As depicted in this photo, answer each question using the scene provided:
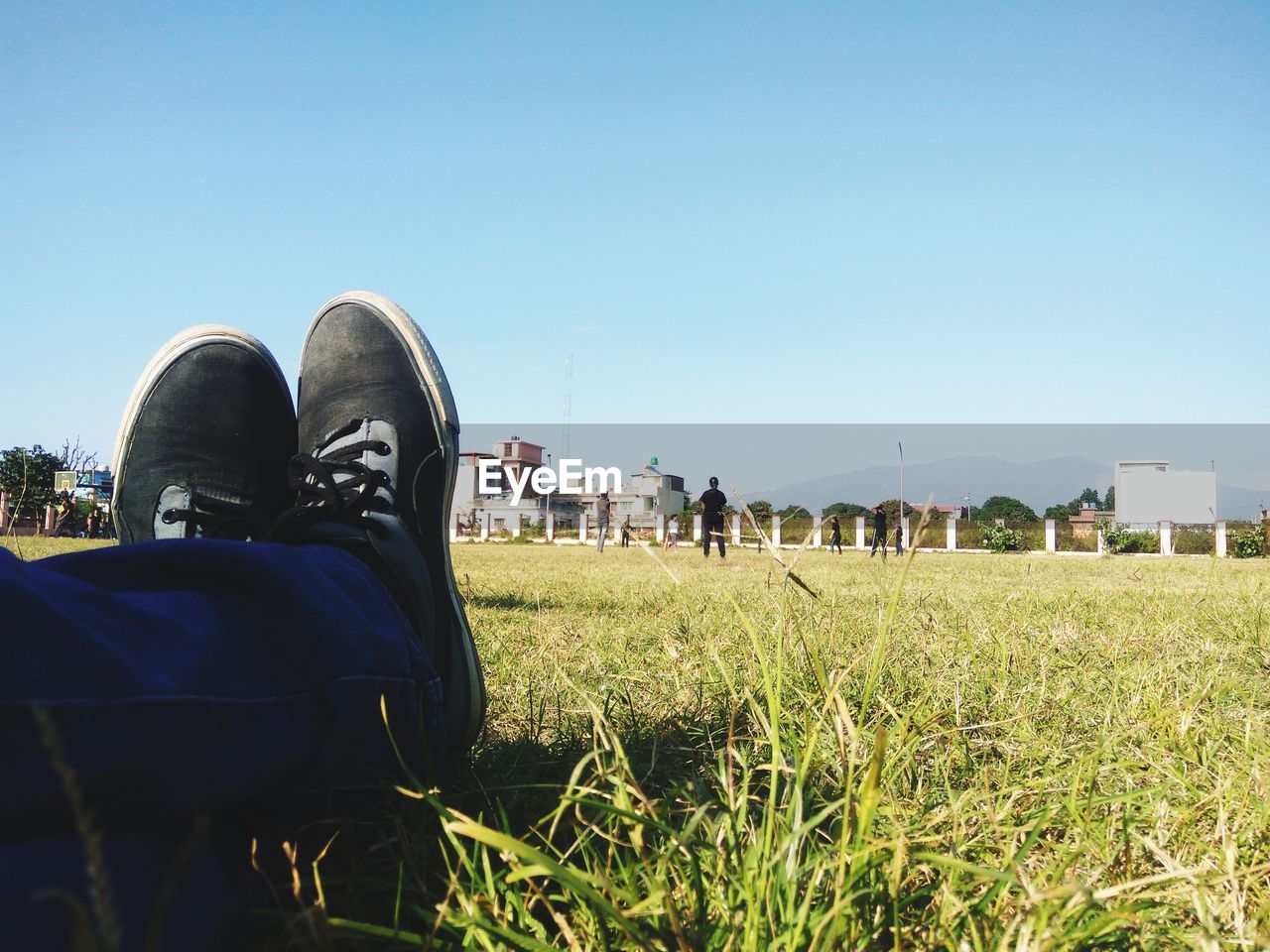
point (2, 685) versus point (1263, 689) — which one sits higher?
point (2, 685)

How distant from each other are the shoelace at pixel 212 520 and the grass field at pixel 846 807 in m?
0.61

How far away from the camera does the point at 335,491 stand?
56.2 inches

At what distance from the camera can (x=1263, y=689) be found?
1721 mm

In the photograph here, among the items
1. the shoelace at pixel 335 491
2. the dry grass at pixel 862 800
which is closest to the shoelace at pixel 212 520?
the shoelace at pixel 335 491

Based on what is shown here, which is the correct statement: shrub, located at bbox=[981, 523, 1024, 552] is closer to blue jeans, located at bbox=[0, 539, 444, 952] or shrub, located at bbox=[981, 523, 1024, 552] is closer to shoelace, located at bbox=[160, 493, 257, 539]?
shoelace, located at bbox=[160, 493, 257, 539]

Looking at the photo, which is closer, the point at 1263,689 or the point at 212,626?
the point at 212,626

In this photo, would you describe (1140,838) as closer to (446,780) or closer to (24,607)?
(446,780)

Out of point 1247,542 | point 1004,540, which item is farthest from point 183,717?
point 1004,540

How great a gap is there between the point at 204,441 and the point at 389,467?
0.63m

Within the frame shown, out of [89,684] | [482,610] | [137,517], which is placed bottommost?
[482,610]

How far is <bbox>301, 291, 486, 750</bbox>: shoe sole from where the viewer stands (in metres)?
1.39

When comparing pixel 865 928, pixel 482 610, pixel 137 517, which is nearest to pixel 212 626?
pixel 865 928

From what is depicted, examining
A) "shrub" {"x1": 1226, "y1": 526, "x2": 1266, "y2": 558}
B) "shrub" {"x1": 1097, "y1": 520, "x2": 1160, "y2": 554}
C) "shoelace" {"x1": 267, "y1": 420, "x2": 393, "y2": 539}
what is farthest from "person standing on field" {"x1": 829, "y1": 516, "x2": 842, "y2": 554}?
"shrub" {"x1": 1097, "y1": 520, "x2": 1160, "y2": 554}

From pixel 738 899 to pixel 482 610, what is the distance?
306 cm
